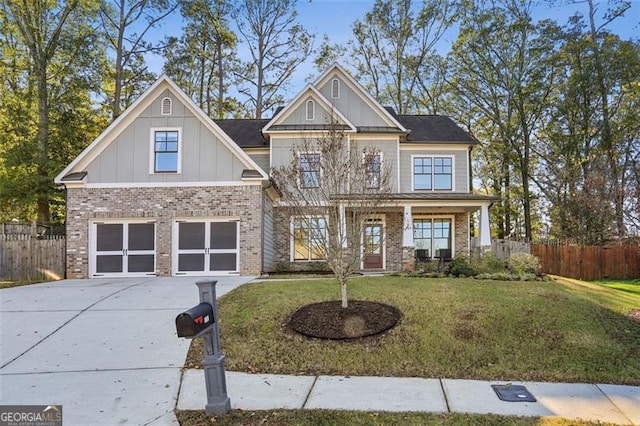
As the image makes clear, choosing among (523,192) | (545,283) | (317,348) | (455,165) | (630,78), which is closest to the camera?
(317,348)

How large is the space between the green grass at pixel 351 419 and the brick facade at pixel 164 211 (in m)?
9.67

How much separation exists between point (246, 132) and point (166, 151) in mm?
6147

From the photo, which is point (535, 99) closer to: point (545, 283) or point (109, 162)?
point (545, 283)

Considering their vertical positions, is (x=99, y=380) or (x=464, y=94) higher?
(x=464, y=94)

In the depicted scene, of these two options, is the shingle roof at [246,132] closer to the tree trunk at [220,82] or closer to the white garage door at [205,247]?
the white garage door at [205,247]

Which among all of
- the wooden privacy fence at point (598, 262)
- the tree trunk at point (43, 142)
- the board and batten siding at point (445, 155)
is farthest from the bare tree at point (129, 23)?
the wooden privacy fence at point (598, 262)

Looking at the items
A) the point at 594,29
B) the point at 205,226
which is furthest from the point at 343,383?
the point at 594,29

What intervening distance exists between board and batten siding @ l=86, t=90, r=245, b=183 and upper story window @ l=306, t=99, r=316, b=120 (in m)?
4.87

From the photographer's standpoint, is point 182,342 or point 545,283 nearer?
point 182,342

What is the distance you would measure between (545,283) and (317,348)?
27.0 feet

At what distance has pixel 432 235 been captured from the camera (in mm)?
18844

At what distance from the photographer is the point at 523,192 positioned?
26469mm

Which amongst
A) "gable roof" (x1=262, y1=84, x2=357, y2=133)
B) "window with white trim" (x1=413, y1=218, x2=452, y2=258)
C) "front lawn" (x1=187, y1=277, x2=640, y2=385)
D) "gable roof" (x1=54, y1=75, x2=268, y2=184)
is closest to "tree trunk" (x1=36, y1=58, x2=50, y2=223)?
"gable roof" (x1=54, y1=75, x2=268, y2=184)

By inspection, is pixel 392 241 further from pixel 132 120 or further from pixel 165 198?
pixel 132 120
